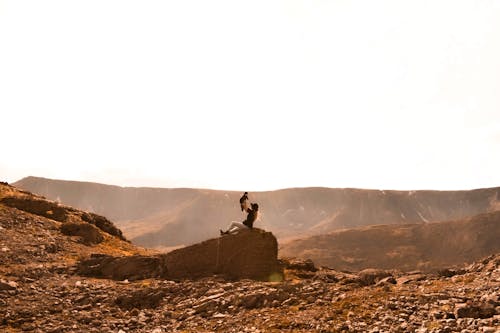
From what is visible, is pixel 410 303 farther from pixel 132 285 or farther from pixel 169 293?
pixel 132 285

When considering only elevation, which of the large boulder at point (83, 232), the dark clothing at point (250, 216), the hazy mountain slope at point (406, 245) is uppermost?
the dark clothing at point (250, 216)

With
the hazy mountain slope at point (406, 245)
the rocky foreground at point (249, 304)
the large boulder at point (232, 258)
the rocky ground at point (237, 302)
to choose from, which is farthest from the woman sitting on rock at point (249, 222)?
the hazy mountain slope at point (406, 245)

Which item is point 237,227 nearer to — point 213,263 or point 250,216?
point 250,216

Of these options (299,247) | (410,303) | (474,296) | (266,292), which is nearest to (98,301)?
(266,292)

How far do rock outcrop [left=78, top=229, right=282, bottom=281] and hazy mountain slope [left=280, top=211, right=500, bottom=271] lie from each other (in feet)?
359

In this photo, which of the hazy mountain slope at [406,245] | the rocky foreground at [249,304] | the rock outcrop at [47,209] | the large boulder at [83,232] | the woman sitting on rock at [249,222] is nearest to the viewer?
the rocky foreground at [249,304]

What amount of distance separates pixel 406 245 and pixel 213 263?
133 m

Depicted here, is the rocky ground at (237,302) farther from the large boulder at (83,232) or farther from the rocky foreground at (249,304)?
the large boulder at (83,232)

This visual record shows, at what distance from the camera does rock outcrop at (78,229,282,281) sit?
2062cm

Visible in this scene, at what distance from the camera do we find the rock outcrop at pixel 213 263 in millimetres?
20625

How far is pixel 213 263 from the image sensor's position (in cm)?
2098

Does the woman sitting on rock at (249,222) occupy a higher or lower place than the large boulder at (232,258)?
higher

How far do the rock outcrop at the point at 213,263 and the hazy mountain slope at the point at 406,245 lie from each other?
10936cm

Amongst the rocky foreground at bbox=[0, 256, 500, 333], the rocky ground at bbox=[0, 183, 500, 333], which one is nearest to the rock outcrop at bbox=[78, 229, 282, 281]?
the rocky ground at bbox=[0, 183, 500, 333]
